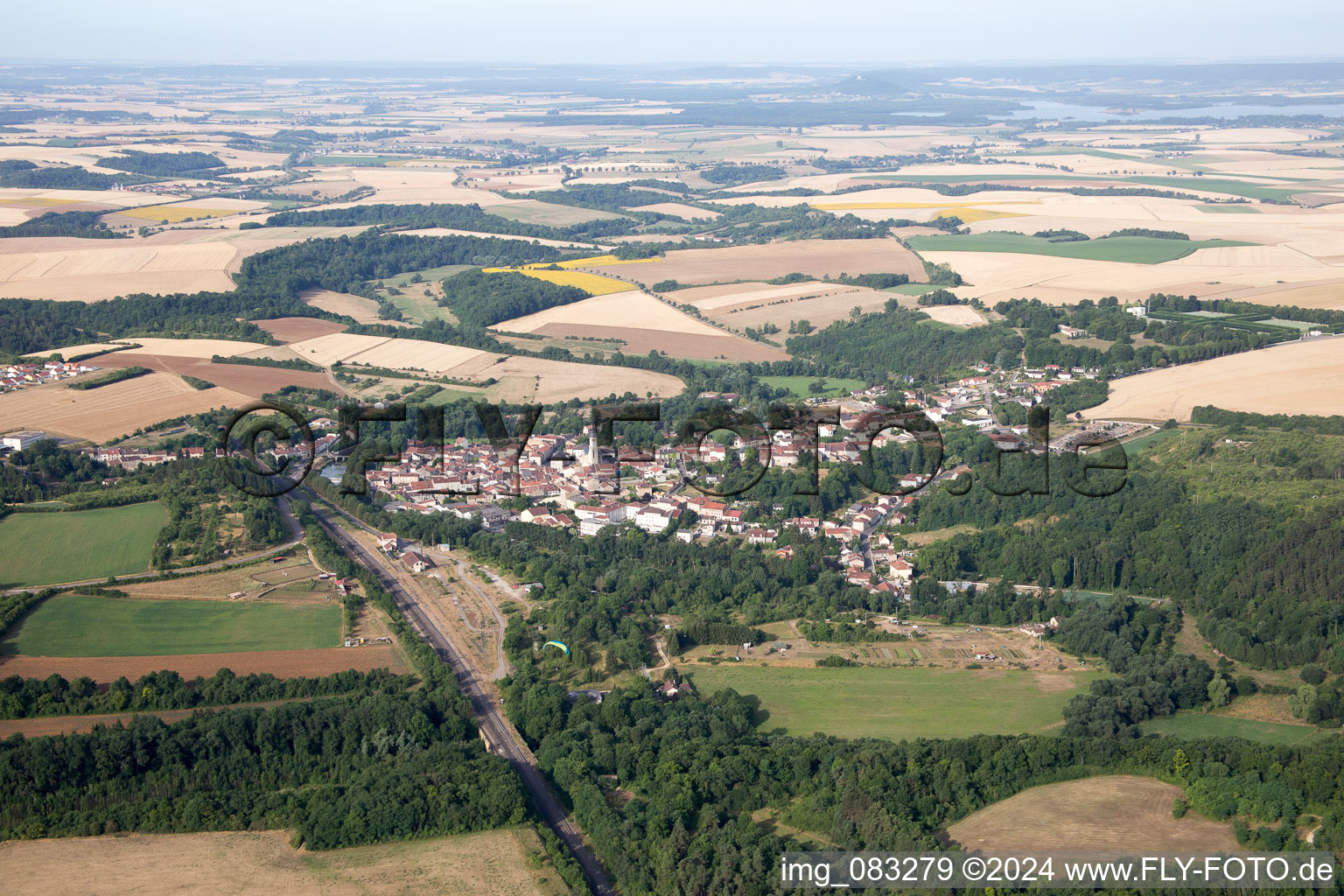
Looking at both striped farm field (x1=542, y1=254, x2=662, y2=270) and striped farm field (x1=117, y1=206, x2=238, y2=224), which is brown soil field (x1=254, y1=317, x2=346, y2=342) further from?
striped farm field (x1=117, y1=206, x2=238, y2=224)

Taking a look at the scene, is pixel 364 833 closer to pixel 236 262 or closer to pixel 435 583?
pixel 435 583

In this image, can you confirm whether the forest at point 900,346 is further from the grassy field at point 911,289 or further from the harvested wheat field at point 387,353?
the harvested wheat field at point 387,353

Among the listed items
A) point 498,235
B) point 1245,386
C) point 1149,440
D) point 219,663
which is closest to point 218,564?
point 219,663

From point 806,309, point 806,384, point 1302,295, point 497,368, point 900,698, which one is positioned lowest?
point 900,698

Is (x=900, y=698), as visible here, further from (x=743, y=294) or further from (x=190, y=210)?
(x=190, y=210)

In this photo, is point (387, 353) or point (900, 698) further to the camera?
point (387, 353)

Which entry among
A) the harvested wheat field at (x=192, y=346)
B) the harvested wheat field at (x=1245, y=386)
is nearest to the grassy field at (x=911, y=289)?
the harvested wheat field at (x=1245, y=386)

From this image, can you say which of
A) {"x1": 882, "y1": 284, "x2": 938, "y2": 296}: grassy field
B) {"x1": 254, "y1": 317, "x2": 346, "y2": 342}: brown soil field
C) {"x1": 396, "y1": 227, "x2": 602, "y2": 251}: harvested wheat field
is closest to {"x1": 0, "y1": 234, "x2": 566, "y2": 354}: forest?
{"x1": 254, "y1": 317, "x2": 346, "y2": 342}: brown soil field
